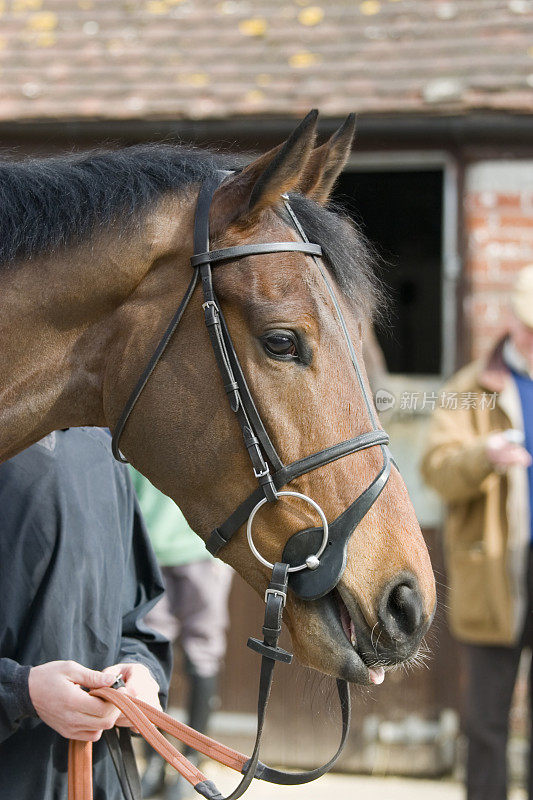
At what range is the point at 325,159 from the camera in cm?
203

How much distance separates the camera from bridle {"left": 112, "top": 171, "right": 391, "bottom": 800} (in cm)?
171

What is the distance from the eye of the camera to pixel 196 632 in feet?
16.5

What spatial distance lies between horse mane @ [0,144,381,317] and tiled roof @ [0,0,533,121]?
3451mm

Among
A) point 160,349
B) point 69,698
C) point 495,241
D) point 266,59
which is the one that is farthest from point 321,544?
point 266,59

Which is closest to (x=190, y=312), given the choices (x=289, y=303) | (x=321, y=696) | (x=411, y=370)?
(x=289, y=303)

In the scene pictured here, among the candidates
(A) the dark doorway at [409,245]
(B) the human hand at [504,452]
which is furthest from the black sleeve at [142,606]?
(A) the dark doorway at [409,245]

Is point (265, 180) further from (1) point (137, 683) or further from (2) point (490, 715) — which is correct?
(2) point (490, 715)

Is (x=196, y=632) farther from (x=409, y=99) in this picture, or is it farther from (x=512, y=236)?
(x=409, y=99)

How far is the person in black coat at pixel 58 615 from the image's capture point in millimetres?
1877

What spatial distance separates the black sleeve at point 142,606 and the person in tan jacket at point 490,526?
7.35 ft

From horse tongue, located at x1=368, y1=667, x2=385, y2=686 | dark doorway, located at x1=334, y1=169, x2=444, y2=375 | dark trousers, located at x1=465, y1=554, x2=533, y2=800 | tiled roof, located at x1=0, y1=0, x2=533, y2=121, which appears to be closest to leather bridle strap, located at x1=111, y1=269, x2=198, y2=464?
horse tongue, located at x1=368, y1=667, x2=385, y2=686

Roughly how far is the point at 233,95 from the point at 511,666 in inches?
134

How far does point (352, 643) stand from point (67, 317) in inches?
33.2

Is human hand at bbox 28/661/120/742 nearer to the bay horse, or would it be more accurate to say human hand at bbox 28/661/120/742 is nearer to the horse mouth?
the bay horse
